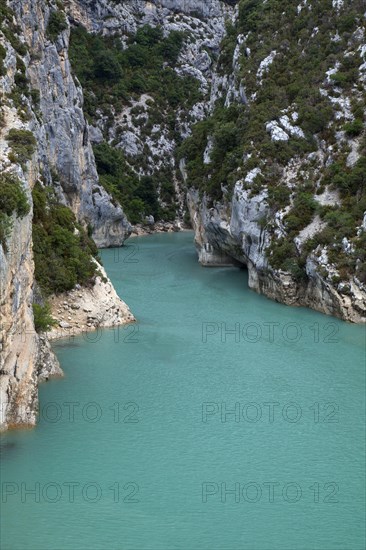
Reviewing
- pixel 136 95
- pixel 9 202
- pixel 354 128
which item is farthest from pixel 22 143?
pixel 136 95

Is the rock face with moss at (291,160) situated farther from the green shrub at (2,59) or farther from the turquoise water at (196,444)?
the green shrub at (2,59)

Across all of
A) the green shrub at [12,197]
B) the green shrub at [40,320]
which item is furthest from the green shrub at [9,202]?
the green shrub at [40,320]

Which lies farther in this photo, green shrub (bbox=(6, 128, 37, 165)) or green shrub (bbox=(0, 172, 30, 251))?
green shrub (bbox=(6, 128, 37, 165))

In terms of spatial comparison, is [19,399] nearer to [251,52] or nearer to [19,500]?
[19,500]

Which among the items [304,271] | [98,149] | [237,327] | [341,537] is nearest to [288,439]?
[341,537]
